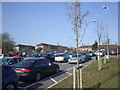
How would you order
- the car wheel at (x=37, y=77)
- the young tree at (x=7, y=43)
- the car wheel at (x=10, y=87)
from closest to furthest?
the car wheel at (x=10, y=87)
the car wheel at (x=37, y=77)
the young tree at (x=7, y=43)

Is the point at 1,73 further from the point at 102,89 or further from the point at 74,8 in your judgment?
the point at 74,8

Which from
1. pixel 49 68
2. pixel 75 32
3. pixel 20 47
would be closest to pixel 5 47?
pixel 49 68

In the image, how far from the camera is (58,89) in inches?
254

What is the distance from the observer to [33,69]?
8594 millimetres

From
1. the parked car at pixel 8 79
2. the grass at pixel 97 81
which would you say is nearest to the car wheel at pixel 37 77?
the grass at pixel 97 81

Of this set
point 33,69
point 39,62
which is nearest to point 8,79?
point 33,69

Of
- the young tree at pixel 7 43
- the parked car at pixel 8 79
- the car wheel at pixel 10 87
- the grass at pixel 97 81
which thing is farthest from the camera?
the young tree at pixel 7 43

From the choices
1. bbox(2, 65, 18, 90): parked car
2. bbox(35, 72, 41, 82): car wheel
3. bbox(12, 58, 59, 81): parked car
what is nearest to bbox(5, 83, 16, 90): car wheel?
bbox(2, 65, 18, 90): parked car

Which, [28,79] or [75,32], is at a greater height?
[75,32]

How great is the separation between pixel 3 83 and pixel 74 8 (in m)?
5.23

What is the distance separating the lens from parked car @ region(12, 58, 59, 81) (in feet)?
27.2

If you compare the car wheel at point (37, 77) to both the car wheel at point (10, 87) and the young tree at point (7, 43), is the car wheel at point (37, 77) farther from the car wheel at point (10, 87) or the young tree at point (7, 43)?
the young tree at point (7, 43)

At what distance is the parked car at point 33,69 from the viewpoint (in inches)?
327

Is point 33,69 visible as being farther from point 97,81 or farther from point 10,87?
point 97,81
